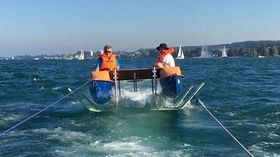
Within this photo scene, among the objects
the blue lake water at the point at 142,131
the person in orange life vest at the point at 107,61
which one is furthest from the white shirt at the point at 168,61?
the person in orange life vest at the point at 107,61

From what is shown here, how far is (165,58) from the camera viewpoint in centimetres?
1387

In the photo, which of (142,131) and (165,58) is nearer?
(142,131)

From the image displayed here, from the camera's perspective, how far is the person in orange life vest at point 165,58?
13.8 metres

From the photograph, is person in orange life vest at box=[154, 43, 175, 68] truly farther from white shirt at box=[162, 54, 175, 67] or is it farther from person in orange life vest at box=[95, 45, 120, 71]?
person in orange life vest at box=[95, 45, 120, 71]

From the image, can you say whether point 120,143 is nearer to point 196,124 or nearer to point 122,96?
point 196,124

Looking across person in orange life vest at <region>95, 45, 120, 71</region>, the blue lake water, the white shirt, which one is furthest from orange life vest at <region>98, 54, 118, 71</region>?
the white shirt

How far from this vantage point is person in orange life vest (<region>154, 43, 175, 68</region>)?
13758mm

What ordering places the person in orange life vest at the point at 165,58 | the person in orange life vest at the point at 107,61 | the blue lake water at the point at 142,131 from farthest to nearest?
the person in orange life vest at the point at 107,61, the person in orange life vest at the point at 165,58, the blue lake water at the point at 142,131

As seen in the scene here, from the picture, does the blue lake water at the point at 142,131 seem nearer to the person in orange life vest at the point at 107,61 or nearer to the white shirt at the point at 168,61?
the person in orange life vest at the point at 107,61

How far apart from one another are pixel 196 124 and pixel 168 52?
3.21 metres

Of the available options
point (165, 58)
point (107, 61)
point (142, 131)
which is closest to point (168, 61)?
point (165, 58)

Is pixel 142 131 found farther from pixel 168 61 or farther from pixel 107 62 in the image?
pixel 107 62

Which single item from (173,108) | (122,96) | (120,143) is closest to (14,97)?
(122,96)

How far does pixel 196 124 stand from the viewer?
11.4m
